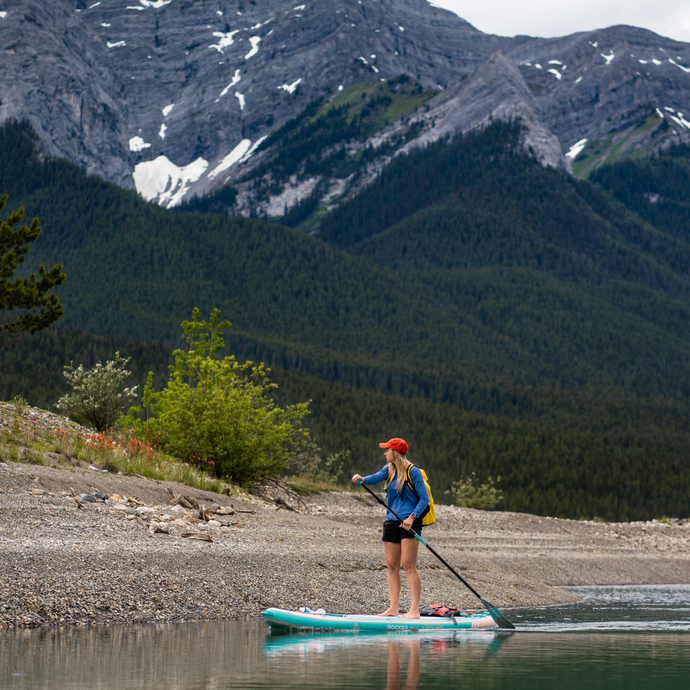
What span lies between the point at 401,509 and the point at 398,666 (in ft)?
11.2

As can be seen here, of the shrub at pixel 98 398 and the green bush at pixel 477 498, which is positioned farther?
the green bush at pixel 477 498

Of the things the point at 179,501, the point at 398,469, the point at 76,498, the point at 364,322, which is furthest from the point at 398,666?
the point at 364,322

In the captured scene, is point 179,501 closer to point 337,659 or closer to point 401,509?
point 401,509

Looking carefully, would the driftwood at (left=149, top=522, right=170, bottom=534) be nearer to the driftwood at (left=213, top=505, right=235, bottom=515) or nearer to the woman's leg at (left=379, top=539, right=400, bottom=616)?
the driftwood at (left=213, top=505, right=235, bottom=515)

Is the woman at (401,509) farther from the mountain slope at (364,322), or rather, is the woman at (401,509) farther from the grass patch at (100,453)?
the mountain slope at (364,322)

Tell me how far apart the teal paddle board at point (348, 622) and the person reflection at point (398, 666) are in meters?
0.53

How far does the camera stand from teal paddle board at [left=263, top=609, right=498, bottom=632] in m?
15.7

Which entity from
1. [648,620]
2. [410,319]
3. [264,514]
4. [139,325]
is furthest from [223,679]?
[410,319]

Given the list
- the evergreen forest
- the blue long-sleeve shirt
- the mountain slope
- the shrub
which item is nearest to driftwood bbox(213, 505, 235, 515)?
the shrub

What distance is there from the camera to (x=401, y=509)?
1579cm

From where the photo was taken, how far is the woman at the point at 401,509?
51.4 feet

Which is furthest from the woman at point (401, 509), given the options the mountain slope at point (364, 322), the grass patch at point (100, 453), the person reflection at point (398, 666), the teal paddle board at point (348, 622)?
the mountain slope at point (364, 322)

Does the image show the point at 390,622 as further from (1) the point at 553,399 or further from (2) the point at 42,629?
(1) the point at 553,399

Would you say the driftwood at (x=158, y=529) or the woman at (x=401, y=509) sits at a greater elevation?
the woman at (x=401, y=509)
